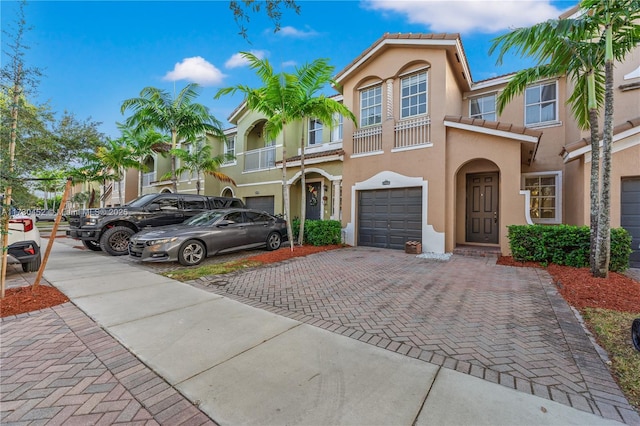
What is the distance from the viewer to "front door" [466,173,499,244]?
10.4 m

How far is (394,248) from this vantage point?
35.0ft

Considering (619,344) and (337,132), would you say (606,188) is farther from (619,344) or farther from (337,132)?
(337,132)

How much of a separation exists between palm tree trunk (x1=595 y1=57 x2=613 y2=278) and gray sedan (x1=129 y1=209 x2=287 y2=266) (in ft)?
28.8

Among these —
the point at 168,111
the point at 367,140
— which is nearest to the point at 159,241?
the point at 367,140

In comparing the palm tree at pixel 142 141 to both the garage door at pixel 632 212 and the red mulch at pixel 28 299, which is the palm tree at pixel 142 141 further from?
the garage door at pixel 632 212

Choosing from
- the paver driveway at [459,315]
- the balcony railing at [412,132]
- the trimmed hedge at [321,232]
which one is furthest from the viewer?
the trimmed hedge at [321,232]

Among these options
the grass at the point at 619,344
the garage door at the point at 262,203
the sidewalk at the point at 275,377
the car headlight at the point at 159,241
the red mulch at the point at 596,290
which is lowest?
the sidewalk at the point at 275,377

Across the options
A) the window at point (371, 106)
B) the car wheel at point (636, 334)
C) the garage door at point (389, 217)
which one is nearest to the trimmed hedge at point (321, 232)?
the garage door at point (389, 217)

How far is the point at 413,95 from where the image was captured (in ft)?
34.8

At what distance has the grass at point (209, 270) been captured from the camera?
6345 mm

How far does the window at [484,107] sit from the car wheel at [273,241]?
949 centimetres

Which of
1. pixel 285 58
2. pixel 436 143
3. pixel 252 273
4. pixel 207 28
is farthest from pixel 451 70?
pixel 252 273

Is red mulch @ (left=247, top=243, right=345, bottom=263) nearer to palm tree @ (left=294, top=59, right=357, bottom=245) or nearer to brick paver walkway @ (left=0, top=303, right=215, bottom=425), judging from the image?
palm tree @ (left=294, top=59, right=357, bottom=245)

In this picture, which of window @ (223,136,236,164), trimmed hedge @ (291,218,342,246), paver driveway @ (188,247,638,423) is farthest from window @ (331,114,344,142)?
paver driveway @ (188,247,638,423)
